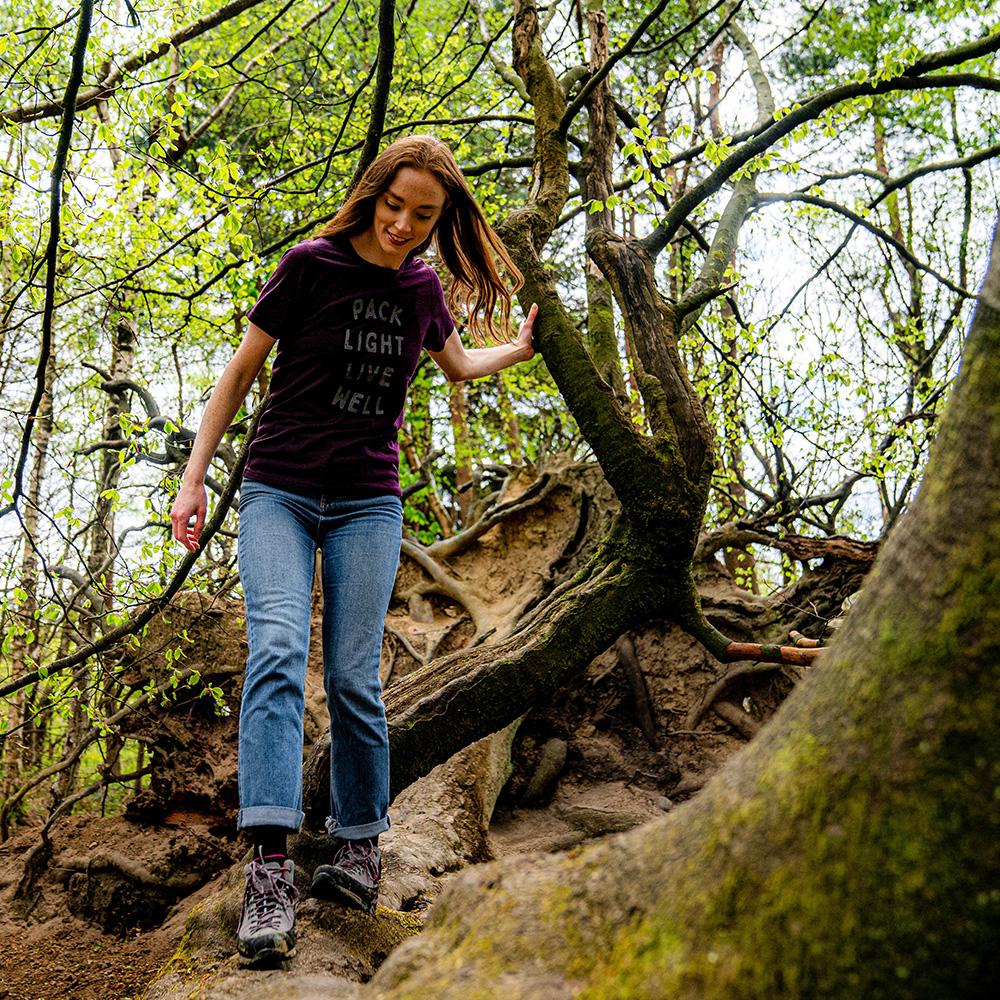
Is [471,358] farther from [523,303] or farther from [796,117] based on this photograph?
[796,117]

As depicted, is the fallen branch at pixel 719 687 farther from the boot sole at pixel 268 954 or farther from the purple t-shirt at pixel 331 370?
the boot sole at pixel 268 954

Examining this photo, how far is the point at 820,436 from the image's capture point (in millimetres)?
7836

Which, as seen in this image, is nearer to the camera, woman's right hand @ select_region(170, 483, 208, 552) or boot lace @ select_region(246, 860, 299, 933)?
boot lace @ select_region(246, 860, 299, 933)

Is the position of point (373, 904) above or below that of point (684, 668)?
below

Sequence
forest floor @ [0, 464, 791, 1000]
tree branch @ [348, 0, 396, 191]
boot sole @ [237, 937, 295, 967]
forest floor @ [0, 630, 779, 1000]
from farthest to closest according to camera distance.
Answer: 1. forest floor @ [0, 464, 791, 1000]
2. forest floor @ [0, 630, 779, 1000]
3. tree branch @ [348, 0, 396, 191]
4. boot sole @ [237, 937, 295, 967]

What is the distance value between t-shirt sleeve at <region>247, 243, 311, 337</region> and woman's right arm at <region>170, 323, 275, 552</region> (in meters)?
0.04

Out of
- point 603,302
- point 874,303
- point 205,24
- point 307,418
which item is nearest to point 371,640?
point 307,418

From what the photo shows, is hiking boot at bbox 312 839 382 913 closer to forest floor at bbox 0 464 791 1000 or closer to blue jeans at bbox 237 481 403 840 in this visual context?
blue jeans at bbox 237 481 403 840

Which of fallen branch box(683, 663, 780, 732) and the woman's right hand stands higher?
the woman's right hand

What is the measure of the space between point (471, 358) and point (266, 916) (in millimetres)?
1859

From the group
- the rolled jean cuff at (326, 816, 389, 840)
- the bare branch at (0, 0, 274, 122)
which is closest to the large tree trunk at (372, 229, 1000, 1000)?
the rolled jean cuff at (326, 816, 389, 840)

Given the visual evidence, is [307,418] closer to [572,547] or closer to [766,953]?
Answer: [766,953]

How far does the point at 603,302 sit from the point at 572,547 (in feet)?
8.15

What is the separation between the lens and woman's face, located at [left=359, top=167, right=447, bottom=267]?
8.39 feet
